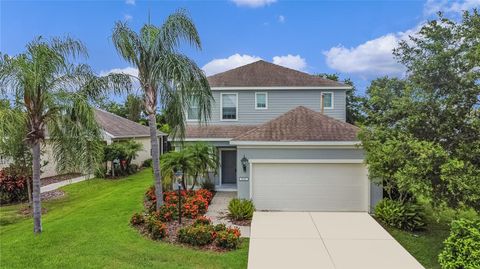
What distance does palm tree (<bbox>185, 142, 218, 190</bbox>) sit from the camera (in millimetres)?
14852

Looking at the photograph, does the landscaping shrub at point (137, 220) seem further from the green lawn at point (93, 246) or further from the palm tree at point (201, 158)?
the palm tree at point (201, 158)

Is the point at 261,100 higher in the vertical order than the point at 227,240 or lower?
higher

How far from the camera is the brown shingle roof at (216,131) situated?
1758 cm

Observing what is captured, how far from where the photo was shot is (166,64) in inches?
439

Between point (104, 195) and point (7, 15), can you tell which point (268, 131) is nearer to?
point (104, 195)

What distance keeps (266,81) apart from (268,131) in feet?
21.3

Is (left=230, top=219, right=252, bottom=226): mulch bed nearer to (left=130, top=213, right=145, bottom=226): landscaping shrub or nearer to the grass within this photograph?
(left=130, top=213, right=145, bottom=226): landscaping shrub

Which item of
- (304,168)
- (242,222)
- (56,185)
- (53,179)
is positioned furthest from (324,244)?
(53,179)

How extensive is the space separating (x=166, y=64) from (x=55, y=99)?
11.9 feet

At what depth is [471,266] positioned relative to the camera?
7.14 metres

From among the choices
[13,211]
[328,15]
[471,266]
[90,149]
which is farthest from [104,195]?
[471,266]

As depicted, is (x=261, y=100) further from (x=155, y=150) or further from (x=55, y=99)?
(x=55, y=99)

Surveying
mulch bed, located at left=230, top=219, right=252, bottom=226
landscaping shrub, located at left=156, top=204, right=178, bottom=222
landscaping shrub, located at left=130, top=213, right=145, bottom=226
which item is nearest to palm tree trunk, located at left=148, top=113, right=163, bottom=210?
landscaping shrub, located at left=156, top=204, right=178, bottom=222

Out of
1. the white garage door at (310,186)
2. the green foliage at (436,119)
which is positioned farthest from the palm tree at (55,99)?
the green foliage at (436,119)
